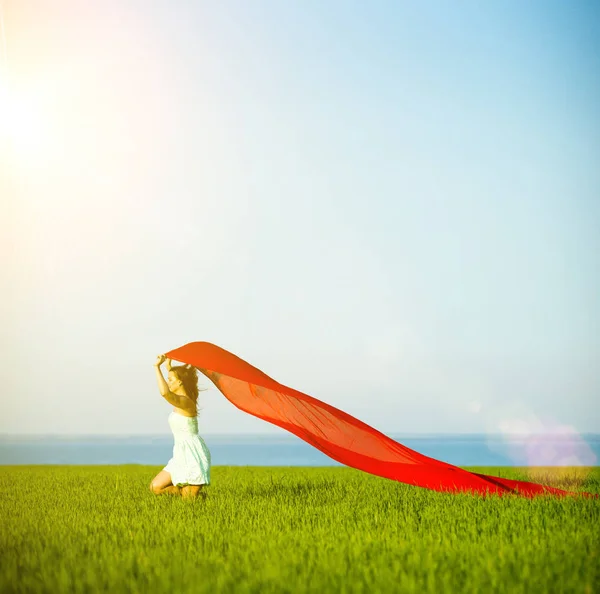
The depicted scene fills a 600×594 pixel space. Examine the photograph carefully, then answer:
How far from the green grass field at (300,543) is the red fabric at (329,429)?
1.34ft

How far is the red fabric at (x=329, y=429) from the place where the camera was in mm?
10664

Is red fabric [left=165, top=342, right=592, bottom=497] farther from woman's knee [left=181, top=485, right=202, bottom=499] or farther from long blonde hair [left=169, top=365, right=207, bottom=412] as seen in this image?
woman's knee [left=181, top=485, right=202, bottom=499]

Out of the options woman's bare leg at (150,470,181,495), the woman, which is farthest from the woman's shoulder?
woman's bare leg at (150,470,181,495)

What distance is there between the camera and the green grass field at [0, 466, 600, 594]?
216 inches

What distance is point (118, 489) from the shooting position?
40.5 ft

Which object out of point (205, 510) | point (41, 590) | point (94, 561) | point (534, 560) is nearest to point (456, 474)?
point (205, 510)

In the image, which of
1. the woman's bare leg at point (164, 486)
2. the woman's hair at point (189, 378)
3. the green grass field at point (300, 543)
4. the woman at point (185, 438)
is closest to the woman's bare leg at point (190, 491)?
the woman at point (185, 438)

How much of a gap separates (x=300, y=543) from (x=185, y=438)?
145 inches

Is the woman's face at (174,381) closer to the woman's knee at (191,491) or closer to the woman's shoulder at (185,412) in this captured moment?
the woman's shoulder at (185,412)

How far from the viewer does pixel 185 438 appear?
10.2 meters

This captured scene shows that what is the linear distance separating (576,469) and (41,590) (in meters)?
14.2

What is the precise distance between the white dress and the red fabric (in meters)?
0.81

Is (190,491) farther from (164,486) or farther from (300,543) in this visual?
(300,543)

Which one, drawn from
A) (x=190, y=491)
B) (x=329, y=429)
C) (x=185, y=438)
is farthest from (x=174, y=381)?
(x=329, y=429)
